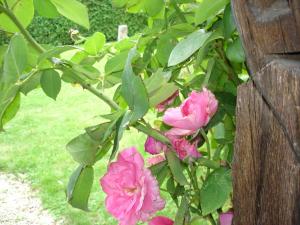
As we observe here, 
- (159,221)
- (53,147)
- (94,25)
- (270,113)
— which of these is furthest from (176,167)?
(94,25)

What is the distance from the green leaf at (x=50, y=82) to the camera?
2.62 feet

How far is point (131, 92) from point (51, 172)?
12.7ft

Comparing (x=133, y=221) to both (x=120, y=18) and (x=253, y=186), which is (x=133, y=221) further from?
(x=120, y=18)

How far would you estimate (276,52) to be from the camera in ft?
1.41

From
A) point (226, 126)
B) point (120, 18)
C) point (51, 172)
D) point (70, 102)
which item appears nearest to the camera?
point (226, 126)

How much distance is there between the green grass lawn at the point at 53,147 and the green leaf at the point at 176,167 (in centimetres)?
187

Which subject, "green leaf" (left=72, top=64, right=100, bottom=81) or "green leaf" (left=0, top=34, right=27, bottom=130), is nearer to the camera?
"green leaf" (left=0, top=34, right=27, bottom=130)

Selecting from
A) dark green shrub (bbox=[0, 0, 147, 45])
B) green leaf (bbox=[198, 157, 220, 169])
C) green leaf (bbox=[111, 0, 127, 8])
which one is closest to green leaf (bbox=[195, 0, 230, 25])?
green leaf (bbox=[198, 157, 220, 169])

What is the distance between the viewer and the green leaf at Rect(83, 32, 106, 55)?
971 millimetres

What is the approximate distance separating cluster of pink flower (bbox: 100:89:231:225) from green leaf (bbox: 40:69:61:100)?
22 cm

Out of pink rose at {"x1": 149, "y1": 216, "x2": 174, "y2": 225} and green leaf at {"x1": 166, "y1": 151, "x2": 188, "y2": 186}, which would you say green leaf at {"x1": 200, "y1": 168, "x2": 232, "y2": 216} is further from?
pink rose at {"x1": 149, "y1": 216, "x2": 174, "y2": 225}

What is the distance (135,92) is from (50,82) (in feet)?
0.96

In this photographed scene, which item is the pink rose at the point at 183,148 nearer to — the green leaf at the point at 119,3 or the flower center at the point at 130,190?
the flower center at the point at 130,190

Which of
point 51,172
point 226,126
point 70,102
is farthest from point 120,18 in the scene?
point 226,126
